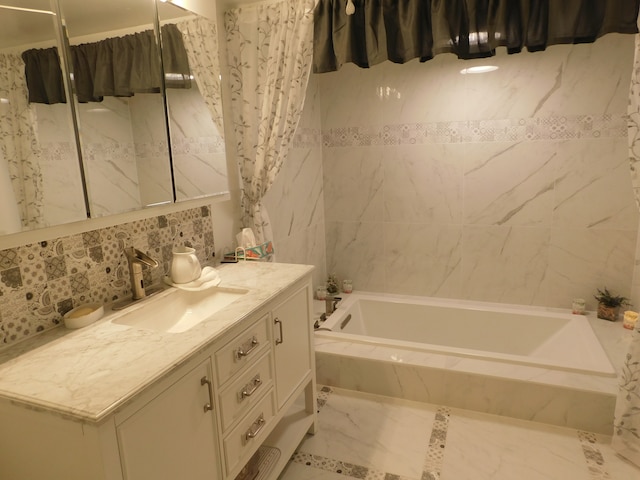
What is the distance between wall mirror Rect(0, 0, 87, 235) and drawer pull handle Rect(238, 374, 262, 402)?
0.80 m

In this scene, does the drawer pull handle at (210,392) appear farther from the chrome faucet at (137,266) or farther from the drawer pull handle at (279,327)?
the chrome faucet at (137,266)

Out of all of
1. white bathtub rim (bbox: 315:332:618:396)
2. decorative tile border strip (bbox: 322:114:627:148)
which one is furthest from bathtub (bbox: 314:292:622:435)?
decorative tile border strip (bbox: 322:114:627:148)

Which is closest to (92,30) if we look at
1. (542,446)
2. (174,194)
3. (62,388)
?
(174,194)

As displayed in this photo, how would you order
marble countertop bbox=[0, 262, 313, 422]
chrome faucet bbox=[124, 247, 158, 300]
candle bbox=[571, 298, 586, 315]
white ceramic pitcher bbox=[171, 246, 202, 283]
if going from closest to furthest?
1. marble countertop bbox=[0, 262, 313, 422]
2. chrome faucet bbox=[124, 247, 158, 300]
3. white ceramic pitcher bbox=[171, 246, 202, 283]
4. candle bbox=[571, 298, 586, 315]

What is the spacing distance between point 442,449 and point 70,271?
1.80 metres

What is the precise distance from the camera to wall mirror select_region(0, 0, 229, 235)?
125cm

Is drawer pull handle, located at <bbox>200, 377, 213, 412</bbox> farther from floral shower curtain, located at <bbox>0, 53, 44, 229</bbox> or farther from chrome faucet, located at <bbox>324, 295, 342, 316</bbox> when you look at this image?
chrome faucet, located at <bbox>324, 295, 342, 316</bbox>

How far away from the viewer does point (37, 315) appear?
136 cm

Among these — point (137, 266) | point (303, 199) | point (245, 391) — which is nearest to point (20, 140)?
point (137, 266)

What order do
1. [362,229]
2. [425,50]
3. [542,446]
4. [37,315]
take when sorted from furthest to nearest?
[362,229], [425,50], [542,446], [37,315]

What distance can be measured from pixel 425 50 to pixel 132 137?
1564 mm

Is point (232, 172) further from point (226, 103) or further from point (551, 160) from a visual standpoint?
point (551, 160)

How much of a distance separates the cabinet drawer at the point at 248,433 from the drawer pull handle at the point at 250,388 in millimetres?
74

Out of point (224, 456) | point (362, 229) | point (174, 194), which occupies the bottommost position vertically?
point (224, 456)
